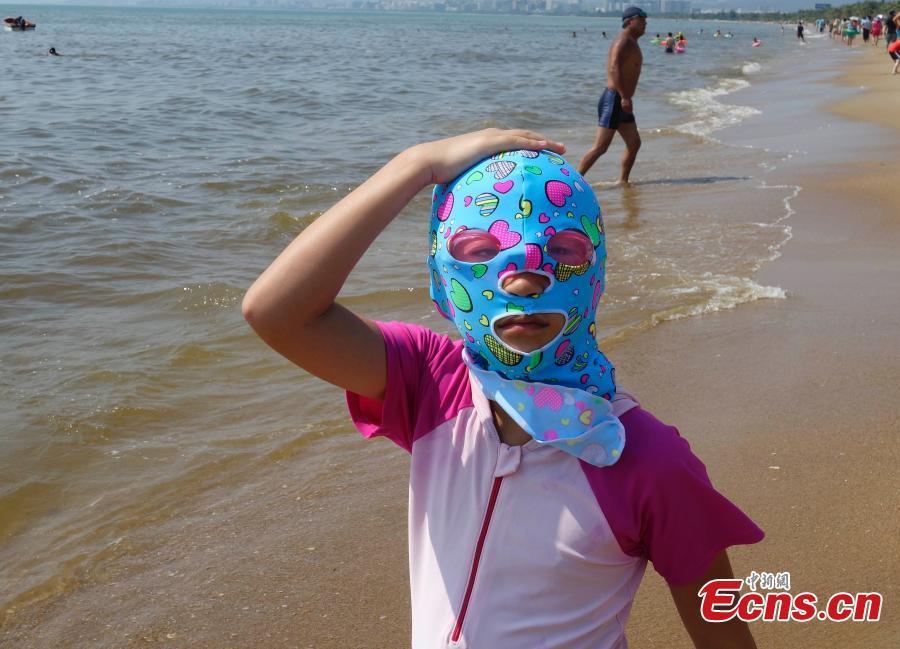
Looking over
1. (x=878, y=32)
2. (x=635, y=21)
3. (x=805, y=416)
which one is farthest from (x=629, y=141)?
(x=878, y=32)

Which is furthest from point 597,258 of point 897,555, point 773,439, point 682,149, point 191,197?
point 682,149

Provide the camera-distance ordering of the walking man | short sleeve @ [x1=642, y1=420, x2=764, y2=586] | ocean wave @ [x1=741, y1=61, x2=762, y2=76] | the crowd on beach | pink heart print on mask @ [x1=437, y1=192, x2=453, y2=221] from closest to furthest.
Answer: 1. short sleeve @ [x1=642, y1=420, x2=764, y2=586]
2. pink heart print on mask @ [x1=437, y1=192, x2=453, y2=221]
3. the walking man
4. the crowd on beach
5. ocean wave @ [x1=741, y1=61, x2=762, y2=76]

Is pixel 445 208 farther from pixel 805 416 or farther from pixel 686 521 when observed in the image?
pixel 805 416

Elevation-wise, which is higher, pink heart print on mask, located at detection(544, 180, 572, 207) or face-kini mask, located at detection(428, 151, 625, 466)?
pink heart print on mask, located at detection(544, 180, 572, 207)

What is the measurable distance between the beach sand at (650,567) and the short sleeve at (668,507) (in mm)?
1384

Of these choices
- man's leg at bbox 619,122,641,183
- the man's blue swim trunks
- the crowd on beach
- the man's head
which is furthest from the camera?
the crowd on beach

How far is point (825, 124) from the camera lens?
49.5ft

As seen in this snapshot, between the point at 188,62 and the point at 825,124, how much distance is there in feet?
72.1

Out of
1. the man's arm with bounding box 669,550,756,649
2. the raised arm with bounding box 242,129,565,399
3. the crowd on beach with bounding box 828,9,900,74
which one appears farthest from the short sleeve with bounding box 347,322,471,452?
the crowd on beach with bounding box 828,9,900,74

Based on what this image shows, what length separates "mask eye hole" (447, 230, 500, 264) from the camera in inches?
62.5

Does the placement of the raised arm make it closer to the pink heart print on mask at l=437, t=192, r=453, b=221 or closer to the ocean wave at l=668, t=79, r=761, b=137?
the pink heart print on mask at l=437, t=192, r=453, b=221

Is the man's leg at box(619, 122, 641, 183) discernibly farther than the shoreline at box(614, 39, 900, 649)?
Yes

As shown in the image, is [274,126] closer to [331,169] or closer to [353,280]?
[331,169]

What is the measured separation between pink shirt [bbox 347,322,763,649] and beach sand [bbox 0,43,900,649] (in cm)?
133
